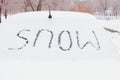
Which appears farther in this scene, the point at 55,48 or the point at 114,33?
the point at 114,33

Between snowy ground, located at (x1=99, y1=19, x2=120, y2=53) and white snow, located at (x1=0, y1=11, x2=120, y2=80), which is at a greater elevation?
white snow, located at (x1=0, y1=11, x2=120, y2=80)

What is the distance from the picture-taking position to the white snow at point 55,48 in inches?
131

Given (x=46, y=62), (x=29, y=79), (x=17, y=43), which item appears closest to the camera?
(x=29, y=79)

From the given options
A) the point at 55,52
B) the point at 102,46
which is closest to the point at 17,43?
the point at 55,52

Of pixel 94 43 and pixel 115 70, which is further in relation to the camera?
pixel 94 43

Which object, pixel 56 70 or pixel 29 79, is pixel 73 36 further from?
pixel 29 79

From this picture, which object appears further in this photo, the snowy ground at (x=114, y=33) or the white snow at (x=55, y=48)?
the snowy ground at (x=114, y=33)

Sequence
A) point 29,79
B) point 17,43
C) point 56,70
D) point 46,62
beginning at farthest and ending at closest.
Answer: point 17,43 → point 46,62 → point 56,70 → point 29,79

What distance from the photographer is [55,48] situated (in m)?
3.78

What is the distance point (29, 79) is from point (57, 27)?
3.45ft

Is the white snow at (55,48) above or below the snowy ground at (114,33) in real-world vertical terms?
above

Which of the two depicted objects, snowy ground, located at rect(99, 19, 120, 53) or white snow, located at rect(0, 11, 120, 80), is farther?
snowy ground, located at rect(99, 19, 120, 53)

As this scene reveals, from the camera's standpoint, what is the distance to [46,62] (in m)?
3.60

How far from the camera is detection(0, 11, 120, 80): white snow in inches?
131
